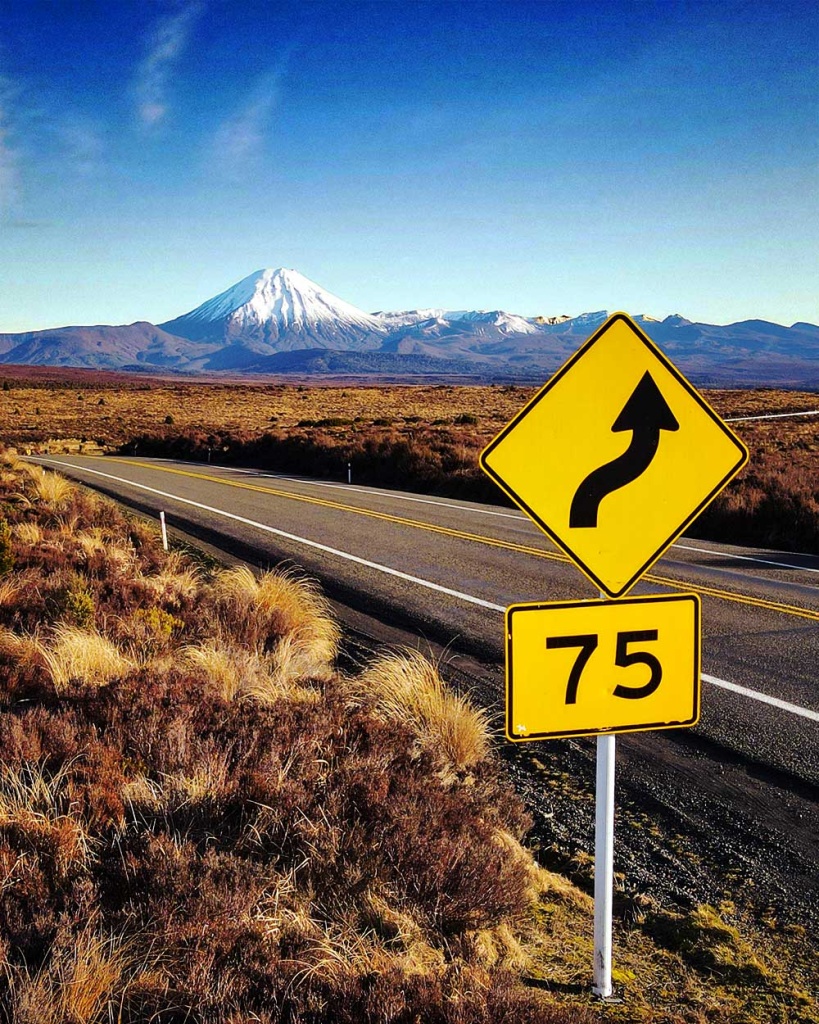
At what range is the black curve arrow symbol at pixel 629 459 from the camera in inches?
118

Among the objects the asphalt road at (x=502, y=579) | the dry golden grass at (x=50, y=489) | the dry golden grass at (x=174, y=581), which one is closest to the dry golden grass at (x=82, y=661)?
the dry golden grass at (x=174, y=581)

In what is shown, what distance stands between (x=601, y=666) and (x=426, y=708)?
2599 mm

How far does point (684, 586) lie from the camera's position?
31.7ft

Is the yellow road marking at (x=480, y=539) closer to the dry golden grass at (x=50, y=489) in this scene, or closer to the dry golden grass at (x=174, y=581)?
the dry golden grass at (x=174, y=581)

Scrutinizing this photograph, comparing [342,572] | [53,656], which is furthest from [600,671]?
[342,572]

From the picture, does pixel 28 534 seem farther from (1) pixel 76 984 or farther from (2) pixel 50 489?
(1) pixel 76 984

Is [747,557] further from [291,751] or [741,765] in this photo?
[291,751]

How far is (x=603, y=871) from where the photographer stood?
2.98 metres

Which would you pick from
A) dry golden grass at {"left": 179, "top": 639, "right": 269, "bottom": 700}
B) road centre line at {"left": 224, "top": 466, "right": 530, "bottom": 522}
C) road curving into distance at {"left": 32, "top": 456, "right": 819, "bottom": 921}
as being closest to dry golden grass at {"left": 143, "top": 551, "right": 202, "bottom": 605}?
road curving into distance at {"left": 32, "top": 456, "right": 819, "bottom": 921}

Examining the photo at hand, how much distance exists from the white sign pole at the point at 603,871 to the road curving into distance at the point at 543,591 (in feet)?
5.32

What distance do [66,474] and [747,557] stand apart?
769 inches

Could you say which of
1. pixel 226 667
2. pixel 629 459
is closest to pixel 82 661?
pixel 226 667

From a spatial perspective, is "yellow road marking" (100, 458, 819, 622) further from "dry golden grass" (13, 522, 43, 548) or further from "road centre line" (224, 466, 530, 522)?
"dry golden grass" (13, 522, 43, 548)

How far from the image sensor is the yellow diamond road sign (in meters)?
2.96
